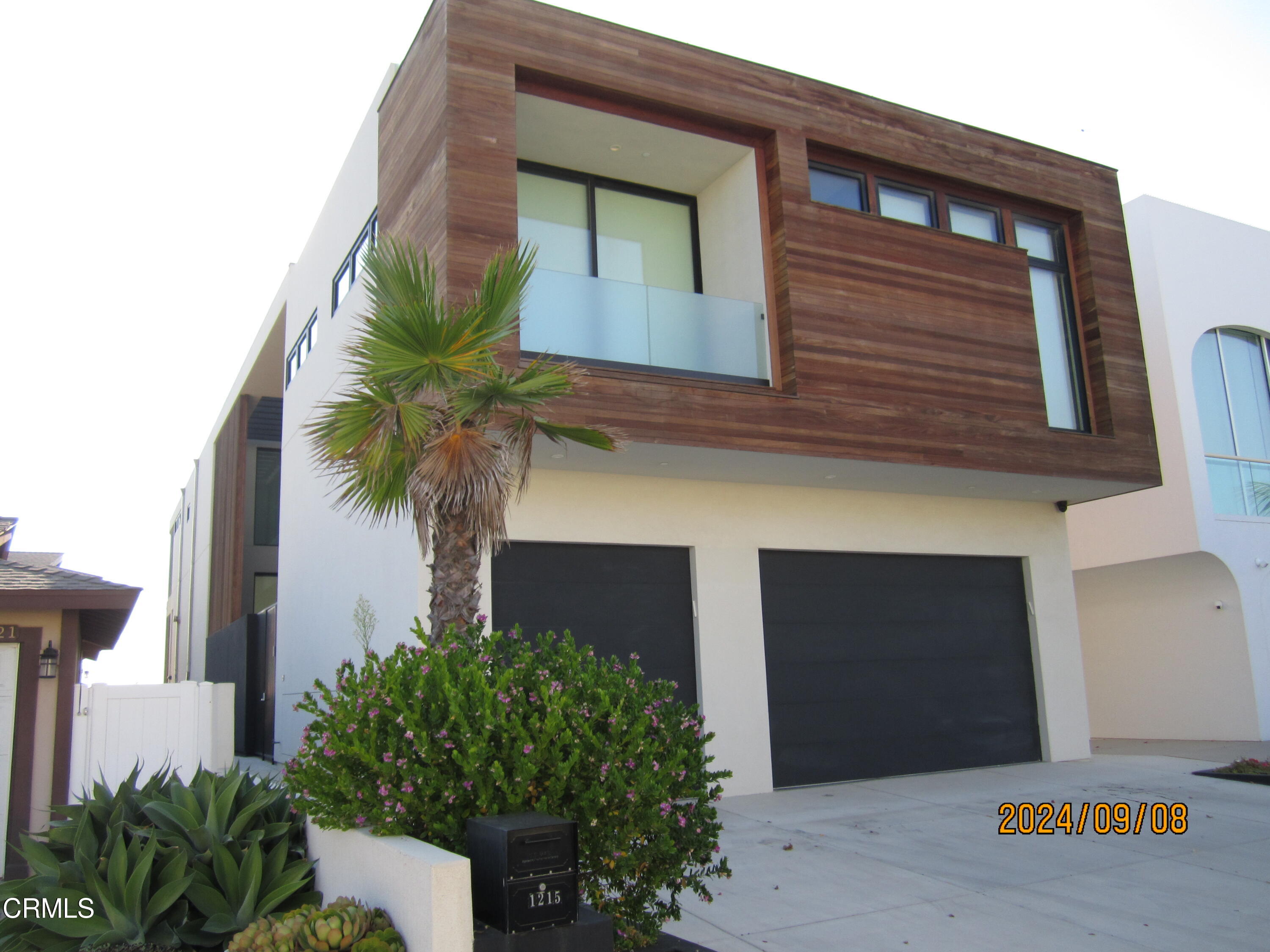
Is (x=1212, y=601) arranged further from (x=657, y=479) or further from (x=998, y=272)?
(x=657, y=479)

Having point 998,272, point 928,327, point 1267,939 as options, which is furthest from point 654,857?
point 998,272

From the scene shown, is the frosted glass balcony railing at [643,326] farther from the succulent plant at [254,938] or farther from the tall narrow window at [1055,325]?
the succulent plant at [254,938]

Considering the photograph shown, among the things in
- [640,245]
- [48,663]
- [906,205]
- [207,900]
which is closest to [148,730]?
[48,663]

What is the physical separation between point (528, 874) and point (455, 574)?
2589 mm

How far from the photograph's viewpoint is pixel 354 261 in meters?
12.6

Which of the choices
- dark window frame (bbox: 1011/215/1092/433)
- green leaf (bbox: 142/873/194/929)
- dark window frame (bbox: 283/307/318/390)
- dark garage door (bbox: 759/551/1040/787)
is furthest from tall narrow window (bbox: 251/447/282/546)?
green leaf (bbox: 142/873/194/929)

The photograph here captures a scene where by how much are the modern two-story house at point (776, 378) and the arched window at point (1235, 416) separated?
13.0 feet

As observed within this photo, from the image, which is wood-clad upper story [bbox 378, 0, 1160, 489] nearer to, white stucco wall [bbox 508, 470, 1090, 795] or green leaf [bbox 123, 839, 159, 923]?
white stucco wall [bbox 508, 470, 1090, 795]

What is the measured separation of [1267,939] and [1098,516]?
1116 centimetres

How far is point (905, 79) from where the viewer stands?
12.6 m

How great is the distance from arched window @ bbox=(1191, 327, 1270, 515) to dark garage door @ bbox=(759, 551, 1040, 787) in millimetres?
4827

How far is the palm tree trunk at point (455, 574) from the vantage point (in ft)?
19.8

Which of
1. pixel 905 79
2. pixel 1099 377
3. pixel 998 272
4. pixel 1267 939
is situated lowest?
pixel 1267 939

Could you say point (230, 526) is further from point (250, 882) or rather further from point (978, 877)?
point (978, 877)
